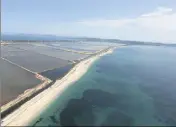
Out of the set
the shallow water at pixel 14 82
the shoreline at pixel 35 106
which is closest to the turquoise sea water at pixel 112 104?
the shoreline at pixel 35 106

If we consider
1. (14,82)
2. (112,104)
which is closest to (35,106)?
(112,104)

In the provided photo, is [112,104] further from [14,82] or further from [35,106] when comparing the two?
[14,82]

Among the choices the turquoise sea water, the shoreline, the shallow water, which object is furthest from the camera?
the shallow water

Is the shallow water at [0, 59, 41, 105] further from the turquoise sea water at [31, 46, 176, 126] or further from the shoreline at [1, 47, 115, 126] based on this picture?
the turquoise sea water at [31, 46, 176, 126]

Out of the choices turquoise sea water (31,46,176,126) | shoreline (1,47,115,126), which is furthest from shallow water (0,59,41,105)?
turquoise sea water (31,46,176,126)

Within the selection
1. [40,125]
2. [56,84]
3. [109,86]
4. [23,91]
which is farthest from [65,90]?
[40,125]

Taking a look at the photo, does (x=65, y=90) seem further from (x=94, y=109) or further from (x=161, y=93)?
(x=161, y=93)

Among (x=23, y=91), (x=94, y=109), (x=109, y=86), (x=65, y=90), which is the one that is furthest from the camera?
(x=109, y=86)

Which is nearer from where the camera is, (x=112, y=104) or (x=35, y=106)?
(x=35, y=106)

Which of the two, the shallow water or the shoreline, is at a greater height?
the shallow water

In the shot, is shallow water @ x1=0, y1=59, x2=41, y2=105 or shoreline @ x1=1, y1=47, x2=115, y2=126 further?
shallow water @ x1=0, y1=59, x2=41, y2=105

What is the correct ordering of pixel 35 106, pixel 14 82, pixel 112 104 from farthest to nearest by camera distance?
pixel 14 82 < pixel 112 104 < pixel 35 106
